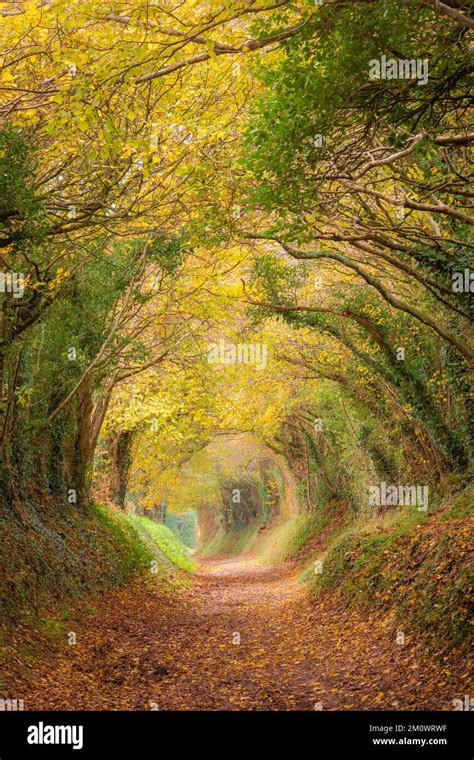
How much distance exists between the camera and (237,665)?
9.53m

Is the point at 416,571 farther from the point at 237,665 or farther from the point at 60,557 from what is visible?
the point at 60,557

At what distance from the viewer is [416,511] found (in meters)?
13.8

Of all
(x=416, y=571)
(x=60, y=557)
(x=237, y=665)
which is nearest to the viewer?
(x=237, y=665)

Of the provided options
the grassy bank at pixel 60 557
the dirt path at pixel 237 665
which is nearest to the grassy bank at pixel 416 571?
the dirt path at pixel 237 665

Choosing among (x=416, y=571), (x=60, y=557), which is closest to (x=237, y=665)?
(x=416, y=571)

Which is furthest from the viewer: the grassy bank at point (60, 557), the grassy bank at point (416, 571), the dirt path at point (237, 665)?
the grassy bank at point (60, 557)

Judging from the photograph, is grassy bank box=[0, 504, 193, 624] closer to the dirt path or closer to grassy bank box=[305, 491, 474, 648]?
the dirt path

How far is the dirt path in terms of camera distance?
23.5 feet

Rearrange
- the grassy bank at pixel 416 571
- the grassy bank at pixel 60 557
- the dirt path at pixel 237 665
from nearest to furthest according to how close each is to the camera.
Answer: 1. the dirt path at pixel 237 665
2. the grassy bank at pixel 416 571
3. the grassy bank at pixel 60 557

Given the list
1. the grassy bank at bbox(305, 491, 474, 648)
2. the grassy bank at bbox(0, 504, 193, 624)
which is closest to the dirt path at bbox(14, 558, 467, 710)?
the grassy bank at bbox(305, 491, 474, 648)

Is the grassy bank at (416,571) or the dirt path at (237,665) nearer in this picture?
the dirt path at (237,665)

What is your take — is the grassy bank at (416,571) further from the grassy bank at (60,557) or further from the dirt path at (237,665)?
the grassy bank at (60,557)

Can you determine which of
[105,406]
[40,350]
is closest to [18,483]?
[40,350]

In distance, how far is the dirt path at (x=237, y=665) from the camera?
7.18m
